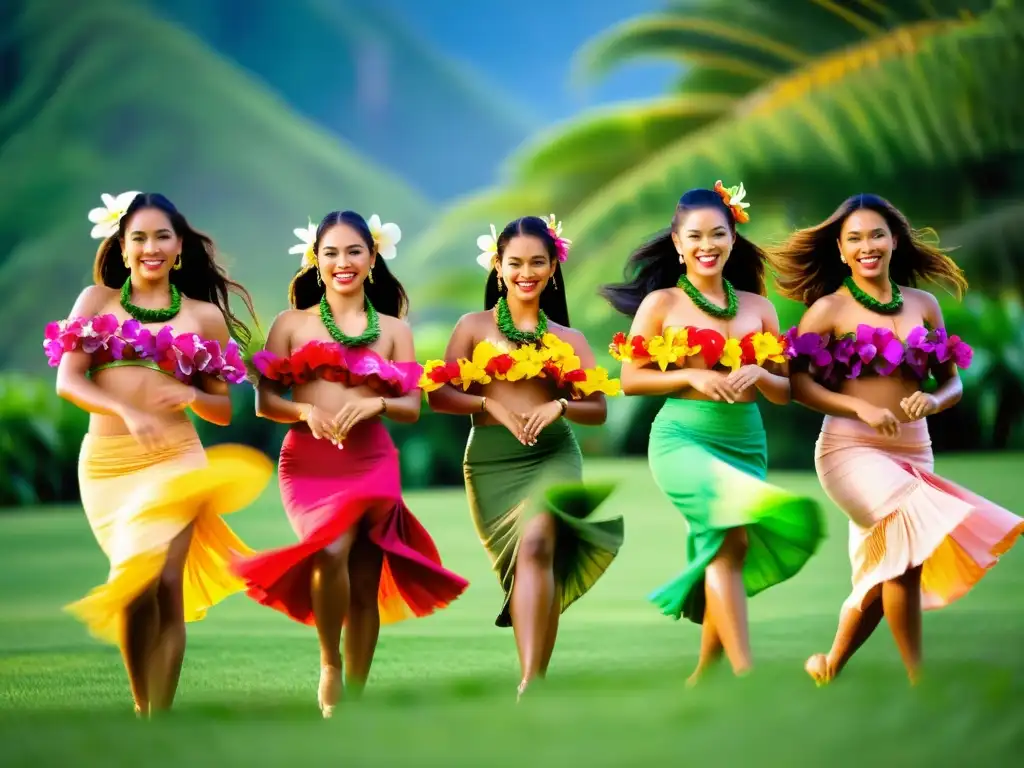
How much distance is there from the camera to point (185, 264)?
17.9 feet

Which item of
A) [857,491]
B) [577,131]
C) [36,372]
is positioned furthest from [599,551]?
[36,372]

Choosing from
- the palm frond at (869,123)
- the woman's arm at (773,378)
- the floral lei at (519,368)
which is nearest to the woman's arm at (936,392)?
the woman's arm at (773,378)

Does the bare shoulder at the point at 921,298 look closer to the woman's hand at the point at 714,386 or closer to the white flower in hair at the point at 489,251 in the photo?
the woman's hand at the point at 714,386

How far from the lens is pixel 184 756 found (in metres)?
3.73

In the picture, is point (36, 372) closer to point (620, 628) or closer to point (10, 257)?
point (10, 257)

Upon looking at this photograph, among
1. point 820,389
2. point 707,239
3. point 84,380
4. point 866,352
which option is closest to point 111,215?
point 84,380

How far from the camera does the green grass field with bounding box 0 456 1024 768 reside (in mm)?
3625

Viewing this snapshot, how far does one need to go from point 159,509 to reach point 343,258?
3.40 ft

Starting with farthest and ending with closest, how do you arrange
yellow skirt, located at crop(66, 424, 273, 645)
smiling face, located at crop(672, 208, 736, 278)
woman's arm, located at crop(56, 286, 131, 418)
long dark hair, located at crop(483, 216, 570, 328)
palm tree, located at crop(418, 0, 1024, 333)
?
palm tree, located at crop(418, 0, 1024, 333)
long dark hair, located at crop(483, 216, 570, 328)
smiling face, located at crop(672, 208, 736, 278)
woman's arm, located at crop(56, 286, 131, 418)
yellow skirt, located at crop(66, 424, 273, 645)

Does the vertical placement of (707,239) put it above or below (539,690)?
above

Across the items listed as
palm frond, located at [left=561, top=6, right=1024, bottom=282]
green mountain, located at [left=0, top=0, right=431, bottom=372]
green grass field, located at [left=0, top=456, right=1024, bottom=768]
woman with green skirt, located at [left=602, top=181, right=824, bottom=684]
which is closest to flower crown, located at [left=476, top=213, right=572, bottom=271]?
woman with green skirt, located at [left=602, top=181, right=824, bottom=684]

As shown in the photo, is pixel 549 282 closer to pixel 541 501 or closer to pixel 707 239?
pixel 707 239

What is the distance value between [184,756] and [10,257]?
3409 cm

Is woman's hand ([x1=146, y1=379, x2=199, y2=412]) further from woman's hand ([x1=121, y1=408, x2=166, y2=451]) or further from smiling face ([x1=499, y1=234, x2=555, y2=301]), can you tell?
smiling face ([x1=499, y1=234, x2=555, y2=301])
